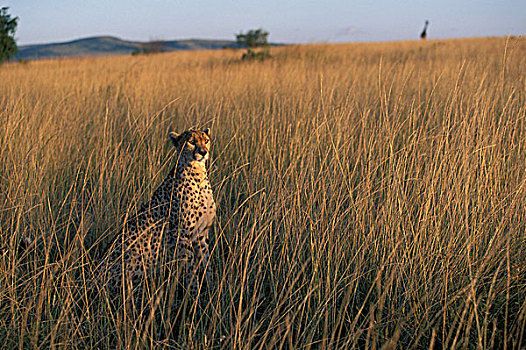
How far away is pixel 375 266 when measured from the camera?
2.04 metres

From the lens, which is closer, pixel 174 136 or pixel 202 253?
pixel 202 253

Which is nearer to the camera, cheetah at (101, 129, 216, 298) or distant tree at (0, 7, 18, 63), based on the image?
cheetah at (101, 129, 216, 298)

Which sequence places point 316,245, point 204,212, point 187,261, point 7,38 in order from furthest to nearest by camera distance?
point 7,38
point 204,212
point 187,261
point 316,245

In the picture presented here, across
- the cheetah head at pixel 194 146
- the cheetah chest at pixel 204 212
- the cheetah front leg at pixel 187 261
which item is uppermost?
the cheetah head at pixel 194 146

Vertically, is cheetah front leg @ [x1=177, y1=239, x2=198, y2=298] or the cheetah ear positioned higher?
the cheetah ear

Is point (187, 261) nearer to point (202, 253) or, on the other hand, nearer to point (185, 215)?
point (202, 253)

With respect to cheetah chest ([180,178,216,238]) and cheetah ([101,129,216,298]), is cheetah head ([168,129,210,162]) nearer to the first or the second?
cheetah ([101,129,216,298])

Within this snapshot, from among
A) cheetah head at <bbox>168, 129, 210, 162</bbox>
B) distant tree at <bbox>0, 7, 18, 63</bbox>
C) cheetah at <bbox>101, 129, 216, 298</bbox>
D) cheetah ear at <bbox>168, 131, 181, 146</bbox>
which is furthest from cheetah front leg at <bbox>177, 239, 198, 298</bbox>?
distant tree at <bbox>0, 7, 18, 63</bbox>

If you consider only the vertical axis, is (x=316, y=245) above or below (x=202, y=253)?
above

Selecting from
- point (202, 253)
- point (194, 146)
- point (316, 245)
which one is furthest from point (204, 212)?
point (316, 245)

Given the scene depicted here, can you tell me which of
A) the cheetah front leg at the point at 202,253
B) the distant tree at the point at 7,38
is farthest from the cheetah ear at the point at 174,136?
the distant tree at the point at 7,38

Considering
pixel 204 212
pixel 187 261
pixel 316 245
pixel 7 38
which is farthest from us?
pixel 7 38

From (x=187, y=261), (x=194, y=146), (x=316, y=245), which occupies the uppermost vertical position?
(x=194, y=146)

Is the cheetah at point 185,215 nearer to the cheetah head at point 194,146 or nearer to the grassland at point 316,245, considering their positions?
the cheetah head at point 194,146
